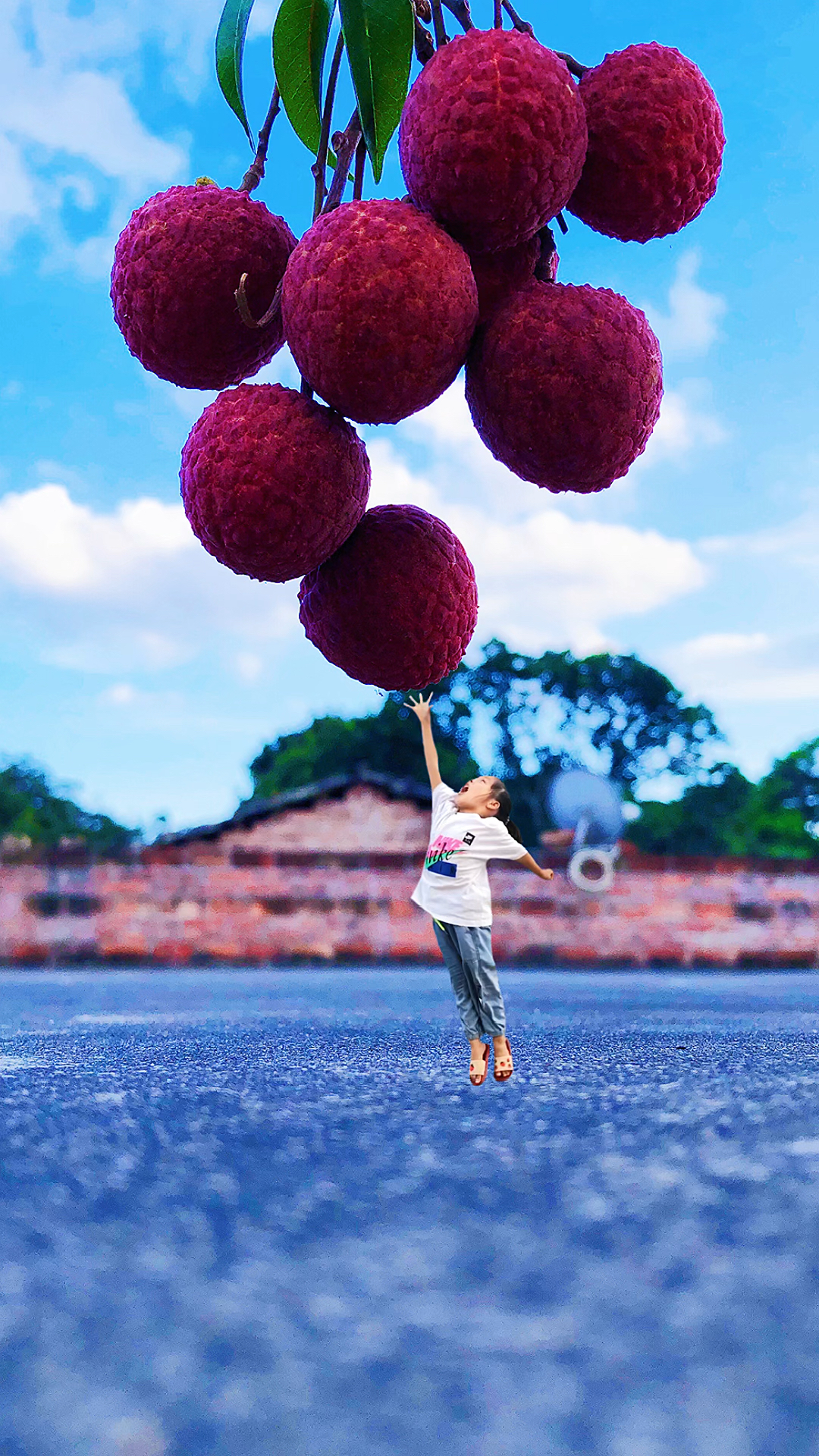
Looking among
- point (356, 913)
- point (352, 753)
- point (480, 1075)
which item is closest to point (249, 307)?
point (480, 1075)

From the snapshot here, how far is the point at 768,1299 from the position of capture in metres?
1.11

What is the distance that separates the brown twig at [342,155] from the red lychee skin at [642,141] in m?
0.10

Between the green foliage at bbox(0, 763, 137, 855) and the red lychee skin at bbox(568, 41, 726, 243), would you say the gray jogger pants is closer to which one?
the red lychee skin at bbox(568, 41, 726, 243)

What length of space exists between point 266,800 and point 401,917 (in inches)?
253

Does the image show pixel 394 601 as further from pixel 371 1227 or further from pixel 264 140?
pixel 371 1227

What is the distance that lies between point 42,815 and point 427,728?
27.5 metres

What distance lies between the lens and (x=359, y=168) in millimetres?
557

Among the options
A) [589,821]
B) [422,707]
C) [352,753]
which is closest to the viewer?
[422,707]

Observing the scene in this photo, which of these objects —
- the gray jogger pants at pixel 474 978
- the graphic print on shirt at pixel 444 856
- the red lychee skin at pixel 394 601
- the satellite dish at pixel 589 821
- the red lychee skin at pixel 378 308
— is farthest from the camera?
the satellite dish at pixel 589 821

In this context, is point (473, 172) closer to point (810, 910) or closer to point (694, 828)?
point (810, 910)

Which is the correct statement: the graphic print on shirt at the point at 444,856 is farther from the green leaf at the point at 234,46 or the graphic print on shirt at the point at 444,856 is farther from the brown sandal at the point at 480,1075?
the green leaf at the point at 234,46

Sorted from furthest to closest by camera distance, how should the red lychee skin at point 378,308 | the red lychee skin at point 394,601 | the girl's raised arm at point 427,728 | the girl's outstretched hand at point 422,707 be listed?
the girl's raised arm at point 427,728 < the girl's outstretched hand at point 422,707 < the red lychee skin at point 394,601 < the red lychee skin at point 378,308

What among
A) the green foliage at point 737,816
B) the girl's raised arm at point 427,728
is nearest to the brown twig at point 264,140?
the girl's raised arm at point 427,728

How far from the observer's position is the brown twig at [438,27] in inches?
20.8
